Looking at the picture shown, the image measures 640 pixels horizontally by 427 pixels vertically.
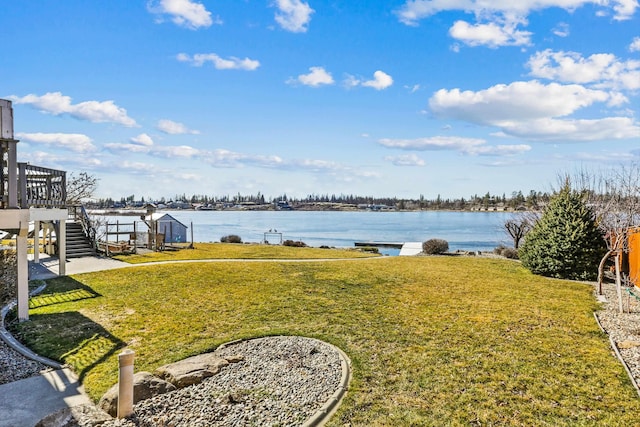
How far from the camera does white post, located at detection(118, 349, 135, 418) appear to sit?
4988 mm

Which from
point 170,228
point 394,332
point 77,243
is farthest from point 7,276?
point 170,228

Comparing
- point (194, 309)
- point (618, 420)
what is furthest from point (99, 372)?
point (618, 420)

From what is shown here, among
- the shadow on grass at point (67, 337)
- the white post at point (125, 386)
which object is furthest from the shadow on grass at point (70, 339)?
the white post at point (125, 386)

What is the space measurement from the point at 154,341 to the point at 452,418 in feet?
18.4

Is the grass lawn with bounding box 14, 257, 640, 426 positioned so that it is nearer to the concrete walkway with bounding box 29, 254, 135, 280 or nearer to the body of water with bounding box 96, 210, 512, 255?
the concrete walkway with bounding box 29, 254, 135, 280

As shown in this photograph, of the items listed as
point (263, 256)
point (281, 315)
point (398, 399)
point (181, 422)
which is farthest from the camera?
point (263, 256)

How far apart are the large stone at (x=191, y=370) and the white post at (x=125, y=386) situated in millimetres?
896

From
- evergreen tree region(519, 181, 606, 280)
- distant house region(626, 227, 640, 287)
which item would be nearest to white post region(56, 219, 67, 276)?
evergreen tree region(519, 181, 606, 280)

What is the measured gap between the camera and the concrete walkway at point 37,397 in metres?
5.15

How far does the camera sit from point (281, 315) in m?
9.78

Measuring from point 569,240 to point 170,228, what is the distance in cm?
2437

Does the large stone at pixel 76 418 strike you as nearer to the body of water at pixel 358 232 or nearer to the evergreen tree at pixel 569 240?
the evergreen tree at pixel 569 240

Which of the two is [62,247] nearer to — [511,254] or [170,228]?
[170,228]

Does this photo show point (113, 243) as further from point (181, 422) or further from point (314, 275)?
point (181, 422)
